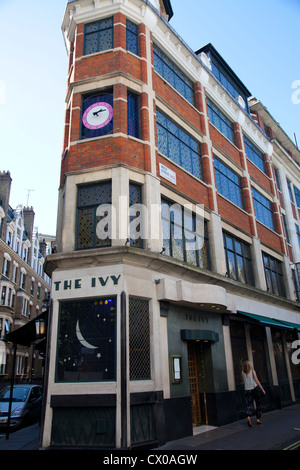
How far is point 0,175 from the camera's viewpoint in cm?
3494

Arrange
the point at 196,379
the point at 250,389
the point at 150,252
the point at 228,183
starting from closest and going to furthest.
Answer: the point at 150,252
the point at 250,389
the point at 196,379
the point at 228,183

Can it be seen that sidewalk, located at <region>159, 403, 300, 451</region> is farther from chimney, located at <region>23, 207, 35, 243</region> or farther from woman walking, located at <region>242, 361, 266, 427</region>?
chimney, located at <region>23, 207, 35, 243</region>

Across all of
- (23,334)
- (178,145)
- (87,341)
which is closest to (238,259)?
(178,145)

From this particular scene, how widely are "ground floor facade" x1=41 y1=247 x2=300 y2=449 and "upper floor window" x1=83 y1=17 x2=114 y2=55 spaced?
8.35m

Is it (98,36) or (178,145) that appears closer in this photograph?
(98,36)

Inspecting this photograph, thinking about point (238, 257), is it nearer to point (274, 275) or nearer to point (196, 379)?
point (274, 275)

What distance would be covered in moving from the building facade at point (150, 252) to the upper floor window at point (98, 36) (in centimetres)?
5

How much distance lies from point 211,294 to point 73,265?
4.38 m

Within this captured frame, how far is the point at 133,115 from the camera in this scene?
492 inches

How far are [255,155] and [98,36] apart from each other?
1191cm

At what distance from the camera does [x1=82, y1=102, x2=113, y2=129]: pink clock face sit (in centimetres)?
1194

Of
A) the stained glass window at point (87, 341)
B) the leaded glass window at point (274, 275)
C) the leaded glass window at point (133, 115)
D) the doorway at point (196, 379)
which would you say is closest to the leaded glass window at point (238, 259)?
the leaded glass window at point (274, 275)

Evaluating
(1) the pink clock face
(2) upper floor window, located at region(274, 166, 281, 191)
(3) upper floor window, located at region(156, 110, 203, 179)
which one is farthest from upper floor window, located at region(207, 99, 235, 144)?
(1) the pink clock face

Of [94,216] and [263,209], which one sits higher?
[263,209]
